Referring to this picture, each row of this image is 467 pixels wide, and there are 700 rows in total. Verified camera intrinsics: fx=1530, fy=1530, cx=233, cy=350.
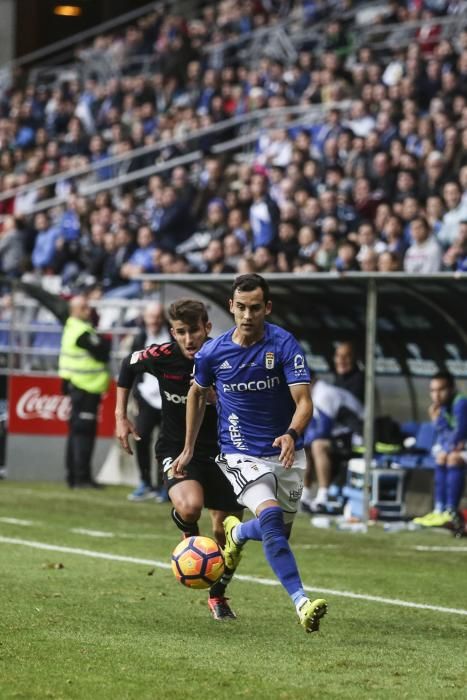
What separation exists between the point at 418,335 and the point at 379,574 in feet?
18.6

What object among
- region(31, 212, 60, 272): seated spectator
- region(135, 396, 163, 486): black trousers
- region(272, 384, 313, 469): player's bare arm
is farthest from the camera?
region(31, 212, 60, 272): seated spectator

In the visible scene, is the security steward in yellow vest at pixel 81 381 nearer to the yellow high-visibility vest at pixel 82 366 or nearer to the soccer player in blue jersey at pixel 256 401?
the yellow high-visibility vest at pixel 82 366

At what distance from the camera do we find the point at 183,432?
903 cm

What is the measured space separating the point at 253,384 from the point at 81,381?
987cm

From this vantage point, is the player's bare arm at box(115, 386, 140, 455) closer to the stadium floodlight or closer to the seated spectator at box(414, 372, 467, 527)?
the seated spectator at box(414, 372, 467, 527)

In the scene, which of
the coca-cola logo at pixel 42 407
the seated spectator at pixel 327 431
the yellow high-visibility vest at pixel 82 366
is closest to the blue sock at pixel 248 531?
the seated spectator at pixel 327 431

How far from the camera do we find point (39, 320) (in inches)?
792

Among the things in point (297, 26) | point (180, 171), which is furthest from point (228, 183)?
point (297, 26)

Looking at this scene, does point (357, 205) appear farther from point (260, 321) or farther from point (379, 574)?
point (260, 321)

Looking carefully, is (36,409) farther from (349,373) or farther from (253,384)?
(253,384)

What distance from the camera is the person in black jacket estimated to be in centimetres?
1681

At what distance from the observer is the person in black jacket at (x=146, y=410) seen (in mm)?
16812

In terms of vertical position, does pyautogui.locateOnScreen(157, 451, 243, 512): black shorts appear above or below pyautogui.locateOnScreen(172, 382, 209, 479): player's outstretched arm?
below

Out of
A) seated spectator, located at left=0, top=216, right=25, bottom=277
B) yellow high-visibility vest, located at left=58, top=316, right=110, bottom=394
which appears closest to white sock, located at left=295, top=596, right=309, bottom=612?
yellow high-visibility vest, located at left=58, top=316, right=110, bottom=394
